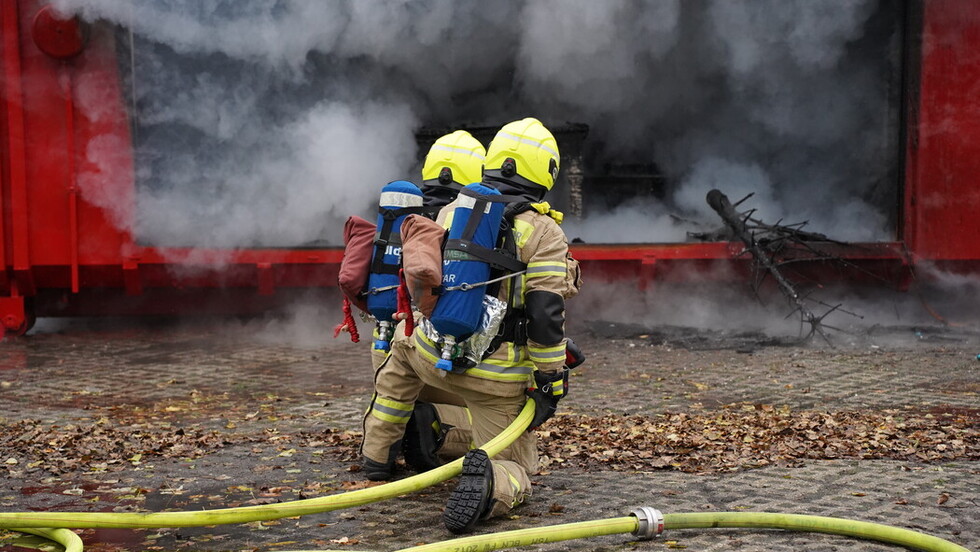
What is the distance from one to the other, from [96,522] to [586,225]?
8.43 metres

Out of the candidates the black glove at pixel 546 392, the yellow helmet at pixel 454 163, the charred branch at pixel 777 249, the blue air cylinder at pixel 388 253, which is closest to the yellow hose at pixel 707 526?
the black glove at pixel 546 392

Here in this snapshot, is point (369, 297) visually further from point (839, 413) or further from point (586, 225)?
point (586, 225)

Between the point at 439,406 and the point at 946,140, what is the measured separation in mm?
6761

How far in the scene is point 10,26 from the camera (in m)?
8.69

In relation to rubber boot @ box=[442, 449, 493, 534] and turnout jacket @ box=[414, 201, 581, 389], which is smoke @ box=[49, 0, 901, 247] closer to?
turnout jacket @ box=[414, 201, 581, 389]

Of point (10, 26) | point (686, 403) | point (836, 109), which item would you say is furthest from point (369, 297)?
point (836, 109)

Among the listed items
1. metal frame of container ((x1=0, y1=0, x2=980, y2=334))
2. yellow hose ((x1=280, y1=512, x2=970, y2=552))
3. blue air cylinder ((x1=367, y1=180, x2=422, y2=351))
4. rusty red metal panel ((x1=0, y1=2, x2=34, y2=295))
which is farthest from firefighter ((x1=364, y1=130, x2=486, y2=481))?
rusty red metal panel ((x1=0, y1=2, x2=34, y2=295))

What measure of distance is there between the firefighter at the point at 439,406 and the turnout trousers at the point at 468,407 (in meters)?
0.08

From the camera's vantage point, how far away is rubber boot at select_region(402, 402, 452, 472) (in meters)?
4.61

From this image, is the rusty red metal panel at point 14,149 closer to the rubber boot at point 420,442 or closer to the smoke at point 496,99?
the smoke at point 496,99

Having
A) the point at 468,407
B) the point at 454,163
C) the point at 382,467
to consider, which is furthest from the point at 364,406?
the point at 468,407

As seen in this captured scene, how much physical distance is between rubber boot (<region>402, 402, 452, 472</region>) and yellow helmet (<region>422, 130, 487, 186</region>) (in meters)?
1.17

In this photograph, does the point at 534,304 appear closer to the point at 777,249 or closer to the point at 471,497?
the point at 471,497

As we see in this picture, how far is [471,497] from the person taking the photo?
3.61 m
